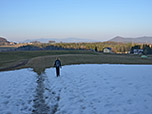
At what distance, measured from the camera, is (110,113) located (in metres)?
6.59

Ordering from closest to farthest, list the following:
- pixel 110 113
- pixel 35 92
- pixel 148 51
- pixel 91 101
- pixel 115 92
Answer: pixel 110 113 < pixel 91 101 < pixel 115 92 < pixel 35 92 < pixel 148 51

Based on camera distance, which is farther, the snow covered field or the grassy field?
the grassy field

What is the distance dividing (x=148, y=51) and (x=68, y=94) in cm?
9803

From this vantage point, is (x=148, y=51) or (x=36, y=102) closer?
(x=36, y=102)

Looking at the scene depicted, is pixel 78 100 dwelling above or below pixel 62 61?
above

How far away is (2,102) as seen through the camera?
8281mm

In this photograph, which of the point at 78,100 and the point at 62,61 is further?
the point at 62,61

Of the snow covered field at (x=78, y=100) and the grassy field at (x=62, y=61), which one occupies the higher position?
the snow covered field at (x=78, y=100)

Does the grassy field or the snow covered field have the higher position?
the snow covered field

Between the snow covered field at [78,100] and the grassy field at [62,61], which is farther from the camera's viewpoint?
the grassy field at [62,61]

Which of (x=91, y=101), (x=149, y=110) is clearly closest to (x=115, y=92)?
(x=91, y=101)

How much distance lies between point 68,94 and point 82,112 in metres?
2.79

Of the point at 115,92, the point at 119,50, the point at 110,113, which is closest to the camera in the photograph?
the point at 110,113

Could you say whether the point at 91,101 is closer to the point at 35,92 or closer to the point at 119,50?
the point at 35,92
